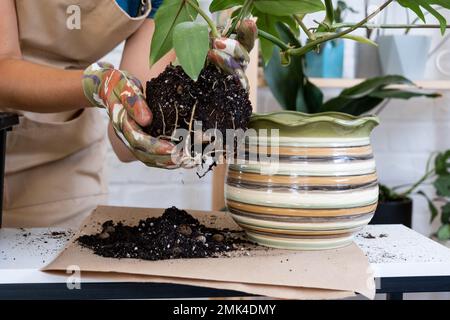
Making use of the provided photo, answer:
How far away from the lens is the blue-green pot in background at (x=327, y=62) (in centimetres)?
152

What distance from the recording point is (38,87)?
824 millimetres

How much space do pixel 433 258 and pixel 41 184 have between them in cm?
77

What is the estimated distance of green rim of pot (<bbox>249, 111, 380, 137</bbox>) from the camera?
2.13ft

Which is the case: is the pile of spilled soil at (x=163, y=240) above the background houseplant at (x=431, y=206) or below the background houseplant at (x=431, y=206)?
above

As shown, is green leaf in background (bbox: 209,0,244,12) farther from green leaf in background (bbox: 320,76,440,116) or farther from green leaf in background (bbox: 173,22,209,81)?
green leaf in background (bbox: 320,76,440,116)

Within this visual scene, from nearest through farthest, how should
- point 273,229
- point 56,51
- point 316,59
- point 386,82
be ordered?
point 273,229, point 56,51, point 386,82, point 316,59

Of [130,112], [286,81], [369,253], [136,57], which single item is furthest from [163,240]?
[286,81]

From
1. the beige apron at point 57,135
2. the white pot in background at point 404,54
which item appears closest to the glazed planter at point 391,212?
the white pot in background at point 404,54

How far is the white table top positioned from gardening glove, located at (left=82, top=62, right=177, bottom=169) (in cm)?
14

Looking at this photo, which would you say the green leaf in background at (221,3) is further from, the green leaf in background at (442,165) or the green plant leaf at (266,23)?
the green leaf in background at (442,165)

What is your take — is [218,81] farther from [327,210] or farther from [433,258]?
[433,258]

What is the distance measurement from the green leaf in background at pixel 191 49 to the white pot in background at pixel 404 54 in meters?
1.05

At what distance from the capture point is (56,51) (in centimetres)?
110
